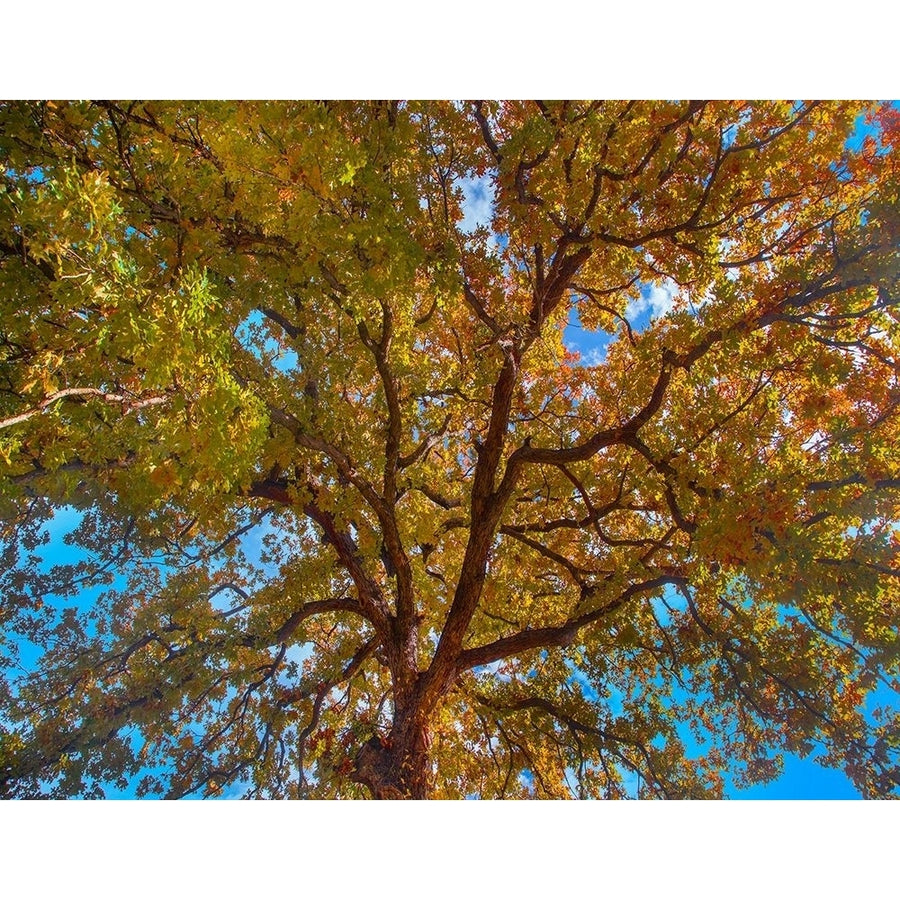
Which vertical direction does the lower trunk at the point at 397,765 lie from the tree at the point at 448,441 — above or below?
below

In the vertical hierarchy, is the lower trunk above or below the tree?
below

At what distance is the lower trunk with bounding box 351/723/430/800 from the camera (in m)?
3.85

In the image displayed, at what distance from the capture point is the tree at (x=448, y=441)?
8.92 feet

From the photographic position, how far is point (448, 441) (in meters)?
5.98

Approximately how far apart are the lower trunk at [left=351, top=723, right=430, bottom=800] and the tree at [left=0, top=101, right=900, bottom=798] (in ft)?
0.09

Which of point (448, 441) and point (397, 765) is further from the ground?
point (448, 441)

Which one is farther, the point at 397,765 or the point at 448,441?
the point at 448,441

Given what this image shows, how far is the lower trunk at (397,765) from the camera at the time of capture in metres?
3.85

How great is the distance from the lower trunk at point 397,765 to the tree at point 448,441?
3 centimetres

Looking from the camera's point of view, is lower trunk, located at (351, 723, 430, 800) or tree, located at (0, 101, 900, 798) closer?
tree, located at (0, 101, 900, 798)

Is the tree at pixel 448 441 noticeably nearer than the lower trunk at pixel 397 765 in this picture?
Yes

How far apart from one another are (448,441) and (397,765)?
2.99 meters

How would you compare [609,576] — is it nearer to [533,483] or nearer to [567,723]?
[533,483]
